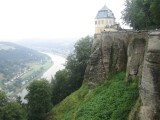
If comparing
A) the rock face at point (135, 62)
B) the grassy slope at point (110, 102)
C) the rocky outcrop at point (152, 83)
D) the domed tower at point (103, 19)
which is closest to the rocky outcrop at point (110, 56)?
the rock face at point (135, 62)

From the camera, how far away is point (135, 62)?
35531 mm

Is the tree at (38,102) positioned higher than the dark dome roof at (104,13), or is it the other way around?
the dark dome roof at (104,13)

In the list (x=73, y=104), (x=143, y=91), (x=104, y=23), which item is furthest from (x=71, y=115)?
(x=104, y=23)

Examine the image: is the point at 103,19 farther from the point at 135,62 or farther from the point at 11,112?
the point at 135,62

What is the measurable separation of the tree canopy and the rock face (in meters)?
6.28

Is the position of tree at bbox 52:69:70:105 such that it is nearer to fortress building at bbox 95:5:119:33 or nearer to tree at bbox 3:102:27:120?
fortress building at bbox 95:5:119:33

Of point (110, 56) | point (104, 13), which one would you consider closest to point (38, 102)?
point (110, 56)

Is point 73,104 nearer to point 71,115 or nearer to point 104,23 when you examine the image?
point 71,115

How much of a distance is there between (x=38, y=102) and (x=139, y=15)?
22.2m

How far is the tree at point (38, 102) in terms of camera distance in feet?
176

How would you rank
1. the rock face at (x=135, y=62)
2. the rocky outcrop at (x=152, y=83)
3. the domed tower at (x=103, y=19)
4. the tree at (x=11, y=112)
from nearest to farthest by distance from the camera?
the rocky outcrop at (x=152, y=83), the rock face at (x=135, y=62), the tree at (x=11, y=112), the domed tower at (x=103, y=19)

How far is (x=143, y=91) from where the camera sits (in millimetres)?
25422

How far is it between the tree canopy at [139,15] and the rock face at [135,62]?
20.6ft

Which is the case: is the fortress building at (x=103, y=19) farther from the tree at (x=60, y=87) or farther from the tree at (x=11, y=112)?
the tree at (x=11, y=112)
